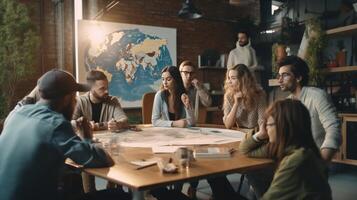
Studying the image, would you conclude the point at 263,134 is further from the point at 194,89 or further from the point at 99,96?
the point at 194,89

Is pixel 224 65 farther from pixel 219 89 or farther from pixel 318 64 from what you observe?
pixel 318 64

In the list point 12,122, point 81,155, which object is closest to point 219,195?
point 81,155

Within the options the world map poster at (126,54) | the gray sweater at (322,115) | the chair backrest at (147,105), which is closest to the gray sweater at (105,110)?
the chair backrest at (147,105)

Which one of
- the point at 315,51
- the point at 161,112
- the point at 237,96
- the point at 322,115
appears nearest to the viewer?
the point at 322,115

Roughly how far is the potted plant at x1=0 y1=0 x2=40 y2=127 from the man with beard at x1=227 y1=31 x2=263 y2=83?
2.99 meters

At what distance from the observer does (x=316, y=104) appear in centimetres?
208

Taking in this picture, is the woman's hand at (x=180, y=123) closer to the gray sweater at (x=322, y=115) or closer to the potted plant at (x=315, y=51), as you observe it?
the gray sweater at (x=322, y=115)

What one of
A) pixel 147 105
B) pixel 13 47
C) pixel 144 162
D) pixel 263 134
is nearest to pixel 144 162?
pixel 144 162

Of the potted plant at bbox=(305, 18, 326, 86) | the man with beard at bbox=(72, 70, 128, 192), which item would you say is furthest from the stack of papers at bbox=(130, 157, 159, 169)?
the potted plant at bbox=(305, 18, 326, 86)

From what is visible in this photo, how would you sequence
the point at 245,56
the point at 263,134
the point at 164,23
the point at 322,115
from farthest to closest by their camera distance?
the point at 164,23
the point at 245,56
the point at 322,115
the point at 263,134

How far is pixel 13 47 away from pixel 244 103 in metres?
2.83

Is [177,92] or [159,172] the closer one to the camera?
[159,172]

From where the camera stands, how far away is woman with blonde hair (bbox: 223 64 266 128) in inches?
113

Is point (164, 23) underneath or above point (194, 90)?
above
